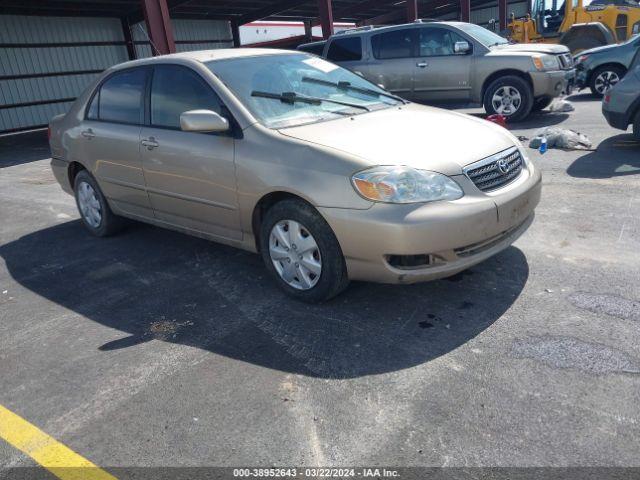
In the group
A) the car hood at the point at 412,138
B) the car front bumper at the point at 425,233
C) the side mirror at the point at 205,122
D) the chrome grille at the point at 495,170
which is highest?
the side mirror at the point at 205,122

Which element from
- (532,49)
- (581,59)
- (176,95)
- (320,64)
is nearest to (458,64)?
(532,49)

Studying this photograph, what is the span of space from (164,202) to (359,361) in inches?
93.2

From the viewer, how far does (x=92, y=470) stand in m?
2.39

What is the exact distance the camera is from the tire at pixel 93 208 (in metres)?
5.43

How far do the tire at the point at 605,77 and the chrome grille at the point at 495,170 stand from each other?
981cm

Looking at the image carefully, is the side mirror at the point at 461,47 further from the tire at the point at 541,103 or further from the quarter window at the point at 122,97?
the quarter window at the point at 122,97

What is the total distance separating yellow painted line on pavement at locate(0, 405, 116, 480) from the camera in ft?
7.80

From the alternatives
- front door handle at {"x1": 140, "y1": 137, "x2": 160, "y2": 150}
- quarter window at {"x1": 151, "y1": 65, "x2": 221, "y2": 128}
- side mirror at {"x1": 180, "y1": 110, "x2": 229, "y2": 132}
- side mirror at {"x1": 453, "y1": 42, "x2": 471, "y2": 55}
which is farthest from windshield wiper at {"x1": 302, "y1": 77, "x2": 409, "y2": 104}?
side mirror at {"x1": 453, "y1": 42, "x2": 471, "y2": 55}

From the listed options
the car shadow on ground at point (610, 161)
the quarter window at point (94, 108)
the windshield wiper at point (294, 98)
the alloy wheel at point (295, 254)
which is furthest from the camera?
the car shadow on ground at point (610, 161)

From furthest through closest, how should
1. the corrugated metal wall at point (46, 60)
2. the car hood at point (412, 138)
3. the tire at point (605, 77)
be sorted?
the corrugated metal wall at point (46, 60), the tire at point (605, 77), the car hood at point (412, 138)

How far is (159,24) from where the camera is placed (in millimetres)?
12656

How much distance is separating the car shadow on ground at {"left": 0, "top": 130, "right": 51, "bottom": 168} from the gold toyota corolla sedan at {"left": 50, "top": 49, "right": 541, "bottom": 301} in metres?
8.25

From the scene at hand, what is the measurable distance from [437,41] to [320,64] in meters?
6.55

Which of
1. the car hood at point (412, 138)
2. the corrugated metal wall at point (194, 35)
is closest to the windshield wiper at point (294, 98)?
the car hood at point (412, 138)
